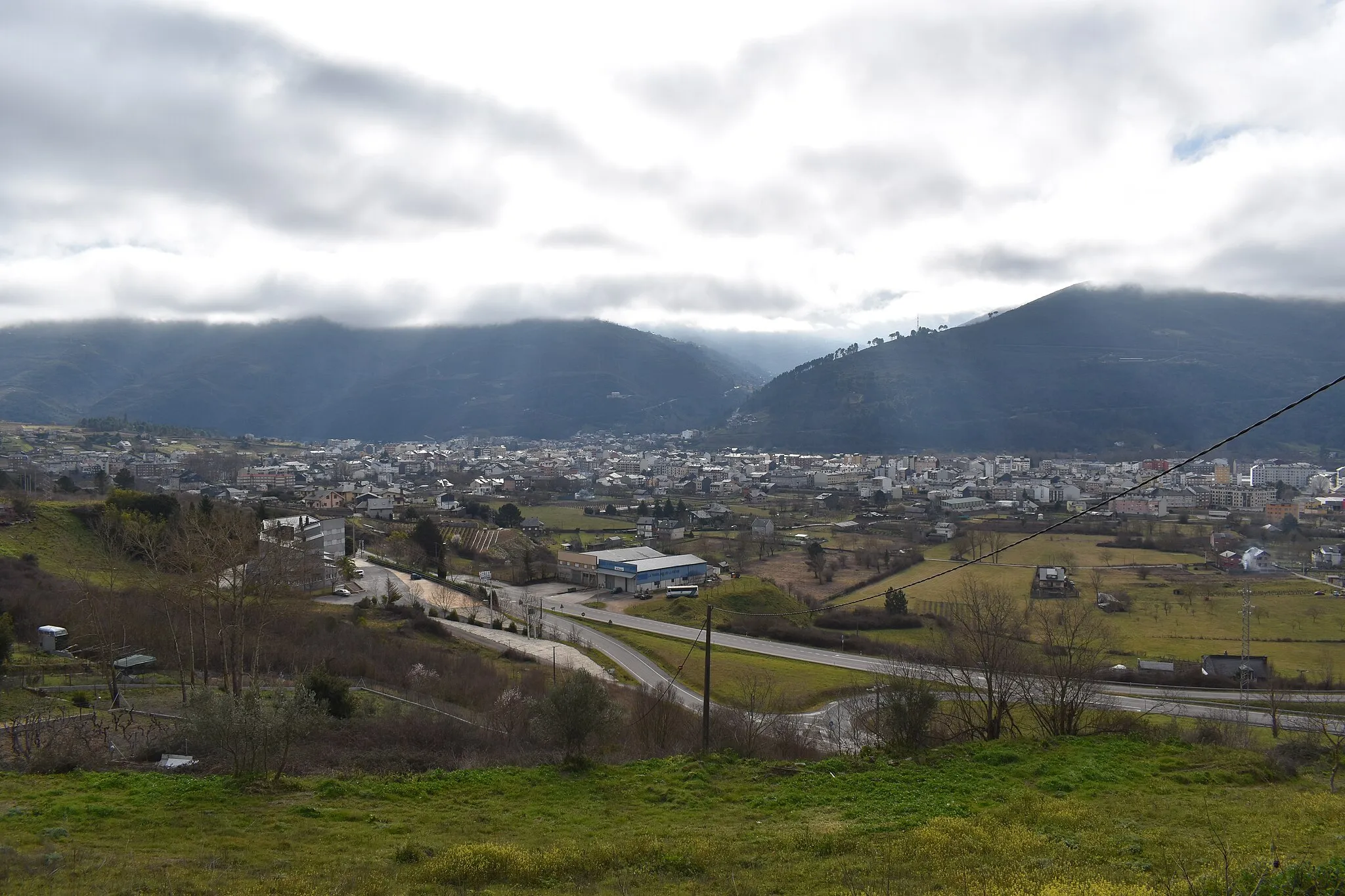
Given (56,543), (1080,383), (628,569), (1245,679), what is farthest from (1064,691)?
(1080,383)

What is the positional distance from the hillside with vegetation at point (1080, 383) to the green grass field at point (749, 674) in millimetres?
124320

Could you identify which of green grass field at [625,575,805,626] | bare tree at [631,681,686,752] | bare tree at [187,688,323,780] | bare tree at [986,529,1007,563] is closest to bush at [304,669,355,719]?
bare tree at [187,688,323,780]

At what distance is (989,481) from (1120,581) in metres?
60.5

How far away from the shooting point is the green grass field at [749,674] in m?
23.0

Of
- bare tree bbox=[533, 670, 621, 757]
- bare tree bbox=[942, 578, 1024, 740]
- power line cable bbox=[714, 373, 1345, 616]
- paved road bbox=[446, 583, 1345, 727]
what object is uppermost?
power line cable bbox=[714, 373, 1345, 616]

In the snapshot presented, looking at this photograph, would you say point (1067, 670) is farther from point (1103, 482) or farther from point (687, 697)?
point (1103, 482)

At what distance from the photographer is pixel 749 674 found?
2556 centimetres

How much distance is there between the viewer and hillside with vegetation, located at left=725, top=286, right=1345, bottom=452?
14200 cm

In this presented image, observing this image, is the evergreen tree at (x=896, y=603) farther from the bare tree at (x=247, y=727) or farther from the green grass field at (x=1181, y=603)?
the bare tree at (x=247, y=727)

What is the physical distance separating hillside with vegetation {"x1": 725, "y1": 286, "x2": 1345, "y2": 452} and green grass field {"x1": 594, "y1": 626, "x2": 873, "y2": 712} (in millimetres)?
124320

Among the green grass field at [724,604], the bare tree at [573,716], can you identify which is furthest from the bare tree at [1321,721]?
the green grass field at [724,604]

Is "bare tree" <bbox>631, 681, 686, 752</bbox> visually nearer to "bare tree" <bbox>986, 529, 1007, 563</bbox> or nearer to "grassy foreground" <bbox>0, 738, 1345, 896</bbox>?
"grassy foreground" <bbox>0, 738, 1345, 896</bbox>

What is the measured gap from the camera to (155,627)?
19.8 meters

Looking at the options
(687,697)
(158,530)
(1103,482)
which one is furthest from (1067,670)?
(1103,482)
